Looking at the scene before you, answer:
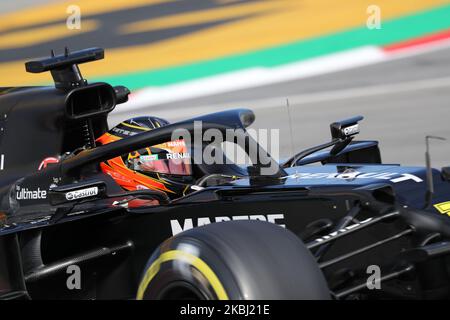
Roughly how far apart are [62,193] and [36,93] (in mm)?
1914

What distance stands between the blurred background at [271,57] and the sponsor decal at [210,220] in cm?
577

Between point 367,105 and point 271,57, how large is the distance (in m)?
2.64

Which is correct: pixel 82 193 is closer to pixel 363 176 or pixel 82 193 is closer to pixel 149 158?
A: pixel 149 158

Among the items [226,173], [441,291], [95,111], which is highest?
[95,111]

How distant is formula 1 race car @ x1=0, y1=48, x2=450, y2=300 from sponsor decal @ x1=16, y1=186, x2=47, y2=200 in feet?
0.04

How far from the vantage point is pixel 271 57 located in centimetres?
1391

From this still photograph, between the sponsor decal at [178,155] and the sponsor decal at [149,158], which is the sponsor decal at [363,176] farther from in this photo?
the sponsor decal at [149,158]

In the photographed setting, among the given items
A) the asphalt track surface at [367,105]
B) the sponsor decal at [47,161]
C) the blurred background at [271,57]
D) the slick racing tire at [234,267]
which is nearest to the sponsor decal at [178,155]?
the sponsor decal at [47,161]

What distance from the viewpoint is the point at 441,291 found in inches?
160

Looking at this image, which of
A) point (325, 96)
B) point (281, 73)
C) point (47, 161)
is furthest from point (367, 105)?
point (47, 161)

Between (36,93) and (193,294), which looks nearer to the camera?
(193,294)
